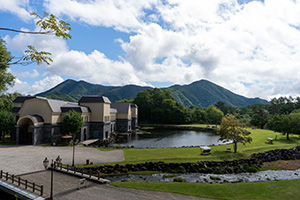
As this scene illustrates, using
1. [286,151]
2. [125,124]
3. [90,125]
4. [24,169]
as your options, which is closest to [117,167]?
[24,169]

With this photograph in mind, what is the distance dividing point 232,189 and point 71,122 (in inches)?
1339

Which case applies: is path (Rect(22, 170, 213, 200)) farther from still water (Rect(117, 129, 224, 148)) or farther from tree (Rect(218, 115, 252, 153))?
still water (Rect(117, 129, 224, 148))

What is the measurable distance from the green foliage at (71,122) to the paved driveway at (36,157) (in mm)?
7867

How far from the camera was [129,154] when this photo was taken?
107 ft

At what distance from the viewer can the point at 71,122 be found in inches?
1661

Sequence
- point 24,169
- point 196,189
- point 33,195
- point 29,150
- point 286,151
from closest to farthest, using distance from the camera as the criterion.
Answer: point 33,195 → point 196,189 → point 24,169 → point 29,150 → point 286,151

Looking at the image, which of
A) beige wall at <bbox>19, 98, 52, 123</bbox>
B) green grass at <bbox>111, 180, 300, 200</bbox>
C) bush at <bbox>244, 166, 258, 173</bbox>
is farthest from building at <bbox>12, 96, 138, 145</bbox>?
bush at <bbox>244, 166, 258, 173</bbox>

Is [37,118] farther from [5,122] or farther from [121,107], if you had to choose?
[121,107]

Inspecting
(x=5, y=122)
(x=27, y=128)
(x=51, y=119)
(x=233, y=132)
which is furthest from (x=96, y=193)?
(x=5, y=122)

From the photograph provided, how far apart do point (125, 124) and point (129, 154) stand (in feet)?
126

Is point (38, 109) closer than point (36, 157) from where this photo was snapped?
No

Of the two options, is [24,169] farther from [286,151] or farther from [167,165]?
[286,151]

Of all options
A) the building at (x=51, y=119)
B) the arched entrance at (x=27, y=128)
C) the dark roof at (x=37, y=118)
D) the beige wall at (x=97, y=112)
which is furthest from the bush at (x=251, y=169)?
the dark roof at (x=37, y=118)

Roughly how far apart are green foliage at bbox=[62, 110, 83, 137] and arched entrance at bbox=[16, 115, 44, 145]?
4646 millimetres
